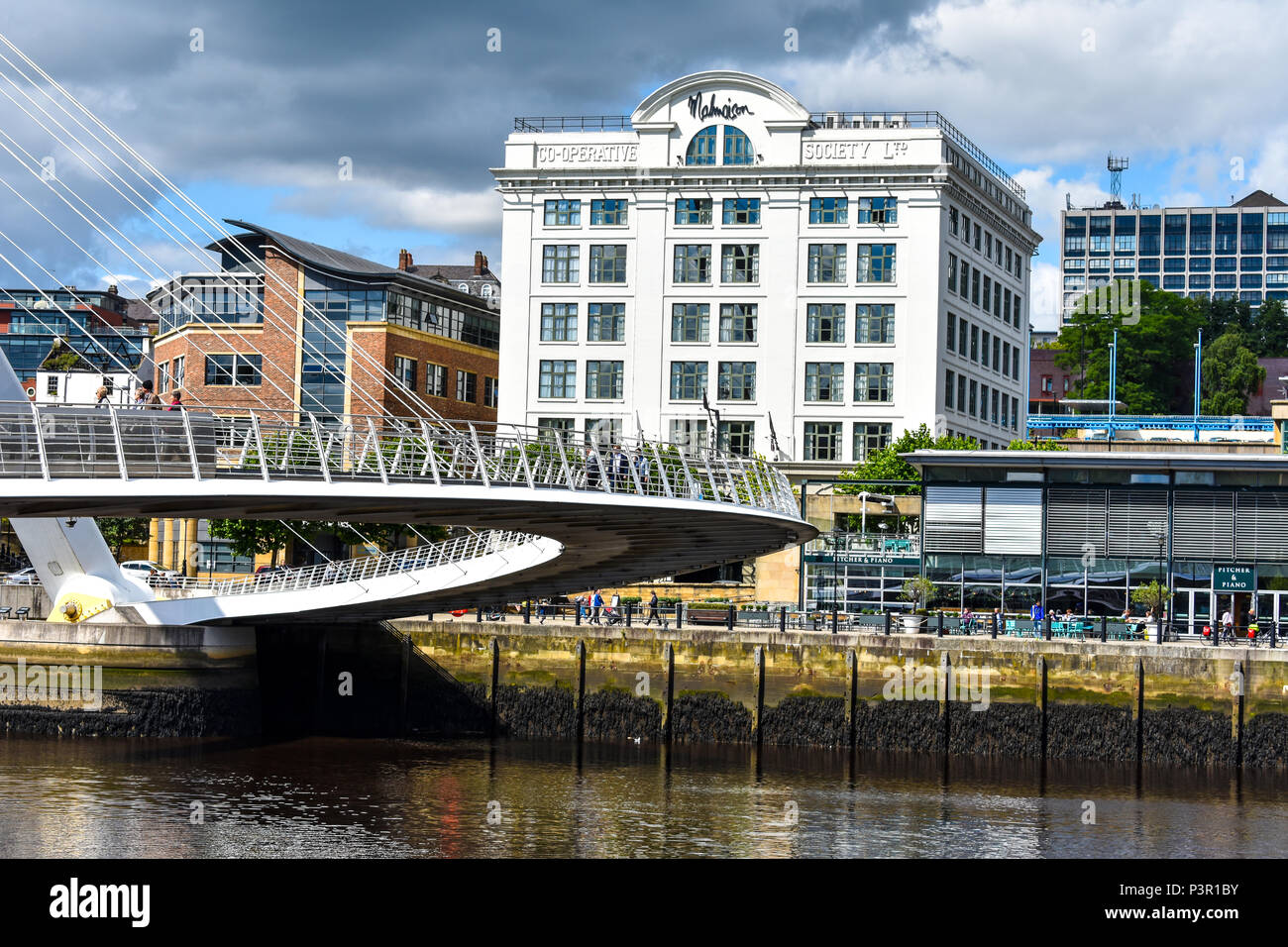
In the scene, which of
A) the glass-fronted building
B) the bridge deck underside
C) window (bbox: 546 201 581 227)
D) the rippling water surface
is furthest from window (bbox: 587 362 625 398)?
the bridge deck underside

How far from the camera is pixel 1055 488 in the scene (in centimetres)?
4894

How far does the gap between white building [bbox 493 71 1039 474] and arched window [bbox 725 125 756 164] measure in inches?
2.9

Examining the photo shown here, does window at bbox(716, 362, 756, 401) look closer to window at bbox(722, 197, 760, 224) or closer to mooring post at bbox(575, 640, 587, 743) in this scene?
window at bbox(722, 197, 760, 224)

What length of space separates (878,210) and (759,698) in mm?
32417

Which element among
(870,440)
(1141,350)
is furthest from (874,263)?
(1141,350)

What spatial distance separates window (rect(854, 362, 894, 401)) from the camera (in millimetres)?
70562

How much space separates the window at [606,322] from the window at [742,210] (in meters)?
5.99

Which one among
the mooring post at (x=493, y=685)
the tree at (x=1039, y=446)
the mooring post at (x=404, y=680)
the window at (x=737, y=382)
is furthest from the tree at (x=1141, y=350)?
the mooring post at (x=404, y=680)

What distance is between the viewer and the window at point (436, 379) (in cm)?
7638

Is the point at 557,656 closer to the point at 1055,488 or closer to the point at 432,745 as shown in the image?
the point at 432,745

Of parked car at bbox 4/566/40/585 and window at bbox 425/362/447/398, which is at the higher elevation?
window at bbox 425/362/447/398

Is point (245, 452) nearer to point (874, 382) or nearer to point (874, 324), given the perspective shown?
point (874, 382)

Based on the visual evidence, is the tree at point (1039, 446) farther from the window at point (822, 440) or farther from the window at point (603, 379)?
the window at point (603, 379)
